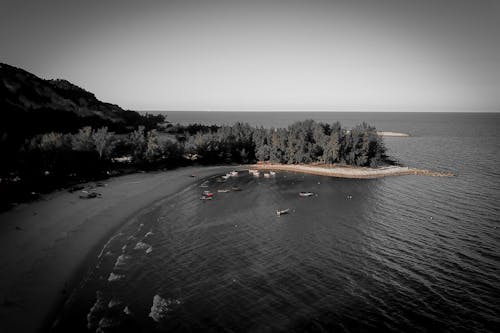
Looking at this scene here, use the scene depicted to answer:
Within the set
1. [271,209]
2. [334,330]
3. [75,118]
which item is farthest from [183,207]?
[75,118]

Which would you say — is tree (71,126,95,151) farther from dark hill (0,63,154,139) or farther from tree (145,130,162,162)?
tree (145,130,162,162)

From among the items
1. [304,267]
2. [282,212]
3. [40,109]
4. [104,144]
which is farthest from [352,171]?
[40,109]

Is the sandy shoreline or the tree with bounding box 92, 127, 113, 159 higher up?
the tree with bounding box 92, 127, 113, 159

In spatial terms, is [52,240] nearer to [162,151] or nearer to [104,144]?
[104,144]

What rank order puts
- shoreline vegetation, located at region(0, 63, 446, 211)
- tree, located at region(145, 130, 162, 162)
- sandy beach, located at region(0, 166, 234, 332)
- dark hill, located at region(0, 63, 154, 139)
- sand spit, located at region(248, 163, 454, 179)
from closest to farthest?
sandy beach, located at region(0, 166, 234, 332), shoreline vegetation, located at region(0, 63, 446, 211), sand spit, located at region(248, 163, 454, 179), dark hill, located at region(0, 63, 154, 139), tree, located at region(145, 130, 162, 162)

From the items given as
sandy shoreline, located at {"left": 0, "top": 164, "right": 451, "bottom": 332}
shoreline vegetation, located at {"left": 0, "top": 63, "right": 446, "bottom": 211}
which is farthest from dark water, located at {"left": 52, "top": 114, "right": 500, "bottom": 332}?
Result: shoreline vegetation, located at {"left": 0, "top": 63, "right": 446, "bottom": 211}

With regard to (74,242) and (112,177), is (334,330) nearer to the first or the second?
(74,242)

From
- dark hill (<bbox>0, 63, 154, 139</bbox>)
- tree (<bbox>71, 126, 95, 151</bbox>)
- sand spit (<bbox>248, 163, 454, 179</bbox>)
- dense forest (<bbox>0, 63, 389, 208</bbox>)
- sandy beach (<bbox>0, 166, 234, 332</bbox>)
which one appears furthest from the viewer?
dark hill (<bbox>0, 63, 154, 139</bbox>)

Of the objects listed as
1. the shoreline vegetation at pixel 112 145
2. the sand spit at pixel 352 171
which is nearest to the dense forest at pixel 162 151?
the shoreline vegetation at pixel 112 145
